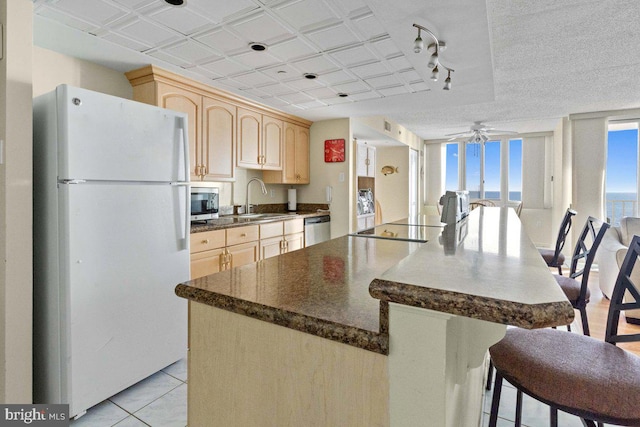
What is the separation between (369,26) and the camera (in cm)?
204

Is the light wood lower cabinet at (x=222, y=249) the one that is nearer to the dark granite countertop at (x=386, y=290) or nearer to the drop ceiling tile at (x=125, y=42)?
the drop ceiling tile at (x=125, y=42)

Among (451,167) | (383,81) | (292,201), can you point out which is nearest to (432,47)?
(383,81)

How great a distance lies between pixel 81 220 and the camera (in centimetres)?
170

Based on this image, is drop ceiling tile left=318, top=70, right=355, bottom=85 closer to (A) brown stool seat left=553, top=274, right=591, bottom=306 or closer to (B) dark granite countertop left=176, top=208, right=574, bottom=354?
(B) dark granite countertop left=176, top=208, right=574, bottom=354

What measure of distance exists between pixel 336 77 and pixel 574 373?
2.61m

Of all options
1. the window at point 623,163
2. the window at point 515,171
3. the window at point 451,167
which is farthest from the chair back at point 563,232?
the window at point 451,167

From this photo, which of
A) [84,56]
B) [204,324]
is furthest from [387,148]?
[204,324]

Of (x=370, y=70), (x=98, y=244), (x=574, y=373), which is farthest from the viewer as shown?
(x=370, y=70)

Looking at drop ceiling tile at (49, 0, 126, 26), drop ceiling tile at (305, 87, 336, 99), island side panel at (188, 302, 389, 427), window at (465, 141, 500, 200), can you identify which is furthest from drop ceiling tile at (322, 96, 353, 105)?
window at (465, 141, 500, 200)

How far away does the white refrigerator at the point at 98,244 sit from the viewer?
167cm

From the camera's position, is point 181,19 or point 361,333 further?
point 181,19

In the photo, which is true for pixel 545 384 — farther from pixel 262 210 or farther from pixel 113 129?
pixel 262 210

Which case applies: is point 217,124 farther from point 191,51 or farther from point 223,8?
point 223,8

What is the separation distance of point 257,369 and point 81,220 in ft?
4.67
